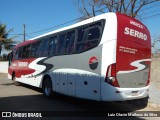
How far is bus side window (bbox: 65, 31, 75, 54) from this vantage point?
10058mm

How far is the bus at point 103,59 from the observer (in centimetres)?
809

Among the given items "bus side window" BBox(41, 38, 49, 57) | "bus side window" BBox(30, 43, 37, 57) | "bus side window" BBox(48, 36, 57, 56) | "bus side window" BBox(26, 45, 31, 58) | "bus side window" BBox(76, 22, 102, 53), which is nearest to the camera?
"bus side window" BBox(76, 22, 102, 53)

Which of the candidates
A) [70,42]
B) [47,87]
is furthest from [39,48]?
[70,42]

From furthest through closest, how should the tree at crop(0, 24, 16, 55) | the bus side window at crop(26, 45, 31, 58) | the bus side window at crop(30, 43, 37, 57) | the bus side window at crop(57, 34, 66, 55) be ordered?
the tree at crop(0, 24, 16, 55)
the bus side window at crop(26, 45, 31, 58)
the bus side window at crop(30, 43, 37, 57)
the bus side window at crop(57, 34, 66, 55)

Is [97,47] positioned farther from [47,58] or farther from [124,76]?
[47,58]

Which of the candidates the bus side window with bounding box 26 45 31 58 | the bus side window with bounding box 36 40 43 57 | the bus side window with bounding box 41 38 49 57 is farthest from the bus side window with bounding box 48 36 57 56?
the bus side window with bounding box 26 45 31 58

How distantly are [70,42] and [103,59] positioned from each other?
2553 mm

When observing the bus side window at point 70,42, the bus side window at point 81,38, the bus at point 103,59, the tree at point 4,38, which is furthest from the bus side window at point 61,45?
the tree at point 4,38

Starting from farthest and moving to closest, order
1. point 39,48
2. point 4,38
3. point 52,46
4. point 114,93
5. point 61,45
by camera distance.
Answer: point 4,38 < point 39,48 < point 52,46 < point 61,45 < point 114,93

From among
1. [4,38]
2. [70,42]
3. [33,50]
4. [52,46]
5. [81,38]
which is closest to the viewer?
[81,38]

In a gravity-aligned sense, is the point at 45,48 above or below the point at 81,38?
below

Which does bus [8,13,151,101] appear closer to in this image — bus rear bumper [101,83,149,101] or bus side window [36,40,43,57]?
bus rear bumper [101,83,149,101]

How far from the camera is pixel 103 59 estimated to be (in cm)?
808

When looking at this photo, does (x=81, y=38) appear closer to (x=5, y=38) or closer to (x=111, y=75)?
(x=111, y=75)
